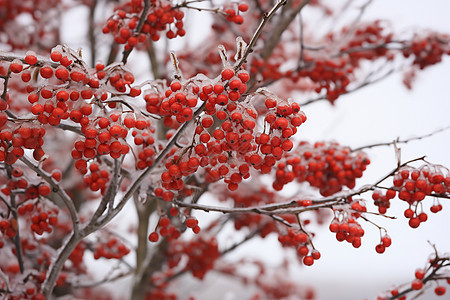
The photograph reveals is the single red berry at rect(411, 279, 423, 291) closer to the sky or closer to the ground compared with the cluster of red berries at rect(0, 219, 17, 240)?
closer to the ground

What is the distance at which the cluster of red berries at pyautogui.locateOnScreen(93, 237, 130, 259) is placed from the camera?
212cm

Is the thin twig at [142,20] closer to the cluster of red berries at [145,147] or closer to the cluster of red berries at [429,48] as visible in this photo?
the cluster of red berries at [145,147]

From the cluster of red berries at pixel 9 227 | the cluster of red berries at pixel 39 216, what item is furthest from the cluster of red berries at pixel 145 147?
the cluster of red berries at pixel 9 227

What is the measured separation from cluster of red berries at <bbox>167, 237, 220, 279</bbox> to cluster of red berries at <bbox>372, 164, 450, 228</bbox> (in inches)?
63.4

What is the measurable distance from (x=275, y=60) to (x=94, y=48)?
4.76 ft

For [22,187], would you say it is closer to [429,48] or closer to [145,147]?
[145,147]

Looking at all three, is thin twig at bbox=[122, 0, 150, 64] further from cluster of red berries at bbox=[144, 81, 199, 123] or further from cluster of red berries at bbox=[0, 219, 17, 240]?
cluster of red berries at bbox=[0, 219, 17, 240]

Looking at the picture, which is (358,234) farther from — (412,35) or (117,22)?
(412,35)

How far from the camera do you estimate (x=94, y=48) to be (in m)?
3.38

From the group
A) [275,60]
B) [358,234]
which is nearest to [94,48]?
[275,60]

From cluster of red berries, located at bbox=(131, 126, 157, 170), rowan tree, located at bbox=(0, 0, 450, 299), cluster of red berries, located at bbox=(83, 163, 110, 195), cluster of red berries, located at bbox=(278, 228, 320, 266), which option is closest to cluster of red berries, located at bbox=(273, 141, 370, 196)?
rowan tree, located at bbox=(0, 0, 450, 299)

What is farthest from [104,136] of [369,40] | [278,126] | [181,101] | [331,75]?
[369,40]

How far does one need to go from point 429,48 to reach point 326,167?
1.23 metres

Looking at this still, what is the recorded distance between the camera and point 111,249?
2.15 meters
